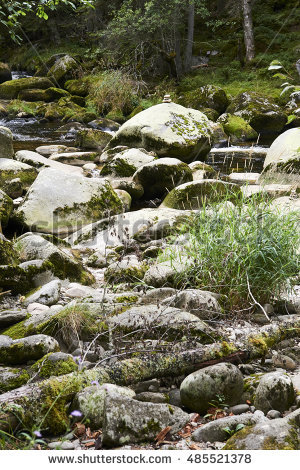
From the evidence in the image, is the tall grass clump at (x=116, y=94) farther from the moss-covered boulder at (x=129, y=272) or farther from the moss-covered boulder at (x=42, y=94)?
the moss-covered boulder at (x=129, y=272)

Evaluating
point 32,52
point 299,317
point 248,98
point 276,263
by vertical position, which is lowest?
point 299,317

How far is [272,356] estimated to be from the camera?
9.11 feet

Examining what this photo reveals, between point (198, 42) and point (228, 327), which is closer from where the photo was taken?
point (228, 327)

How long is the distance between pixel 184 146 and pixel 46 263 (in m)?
5.10

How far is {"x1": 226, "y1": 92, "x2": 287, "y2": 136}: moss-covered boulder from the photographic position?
12281mm

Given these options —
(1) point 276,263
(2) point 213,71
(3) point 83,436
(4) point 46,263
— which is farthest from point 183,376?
(2) point 213,71

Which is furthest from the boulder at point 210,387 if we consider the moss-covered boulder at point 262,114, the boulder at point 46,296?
the moss-covered boulder at point 262,114

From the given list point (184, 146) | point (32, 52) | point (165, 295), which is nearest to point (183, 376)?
point (165, 295)

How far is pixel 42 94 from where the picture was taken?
16.9 meters

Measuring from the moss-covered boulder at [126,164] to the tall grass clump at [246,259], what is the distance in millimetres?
4320

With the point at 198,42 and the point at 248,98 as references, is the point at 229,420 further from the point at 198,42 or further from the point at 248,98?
the point at 198,42

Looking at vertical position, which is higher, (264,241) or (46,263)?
(264,241)

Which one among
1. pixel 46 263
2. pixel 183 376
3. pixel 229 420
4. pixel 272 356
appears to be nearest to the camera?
pixel 229 420

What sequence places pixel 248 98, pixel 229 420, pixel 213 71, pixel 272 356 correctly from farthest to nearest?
pixel 213 71
pixel 248 98
pixel 272 356
pixel 229 420
